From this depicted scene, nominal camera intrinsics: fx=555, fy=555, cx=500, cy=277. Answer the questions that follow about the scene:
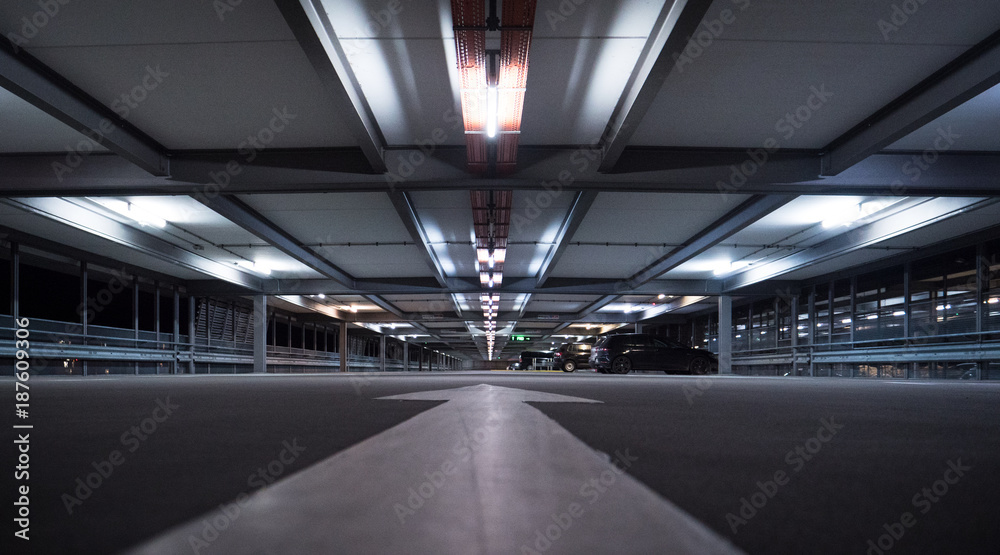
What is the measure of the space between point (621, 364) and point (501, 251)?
23.4ft

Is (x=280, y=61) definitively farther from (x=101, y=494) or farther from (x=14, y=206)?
(x=14, y=206)

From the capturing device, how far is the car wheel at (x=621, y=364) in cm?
2036

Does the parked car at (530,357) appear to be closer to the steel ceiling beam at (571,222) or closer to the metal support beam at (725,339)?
the metal support beam at (725,339)

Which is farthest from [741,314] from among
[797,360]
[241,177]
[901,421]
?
[901,421]

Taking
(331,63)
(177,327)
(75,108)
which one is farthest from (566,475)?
(177,327)

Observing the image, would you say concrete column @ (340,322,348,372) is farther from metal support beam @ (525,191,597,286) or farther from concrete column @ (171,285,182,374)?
metal support beam @ (525,191,597,286)

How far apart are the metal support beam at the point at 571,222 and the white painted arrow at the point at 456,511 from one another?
1034 centimetres

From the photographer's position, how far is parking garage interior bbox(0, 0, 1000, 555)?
1367 mm

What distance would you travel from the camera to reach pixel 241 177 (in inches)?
415

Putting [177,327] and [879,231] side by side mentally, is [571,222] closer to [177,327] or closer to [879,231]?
[879,231]

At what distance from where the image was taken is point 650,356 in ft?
66.4

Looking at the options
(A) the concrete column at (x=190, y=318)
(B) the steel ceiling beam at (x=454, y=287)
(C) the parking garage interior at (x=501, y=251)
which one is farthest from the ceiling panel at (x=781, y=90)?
(A) the concrete column at (x=190, y=318)

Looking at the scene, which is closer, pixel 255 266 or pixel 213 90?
pixel 213 90

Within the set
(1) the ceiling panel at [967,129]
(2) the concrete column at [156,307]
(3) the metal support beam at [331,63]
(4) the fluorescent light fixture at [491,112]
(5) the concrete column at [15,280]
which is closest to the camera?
(3) the metal support beam at [331,63]
